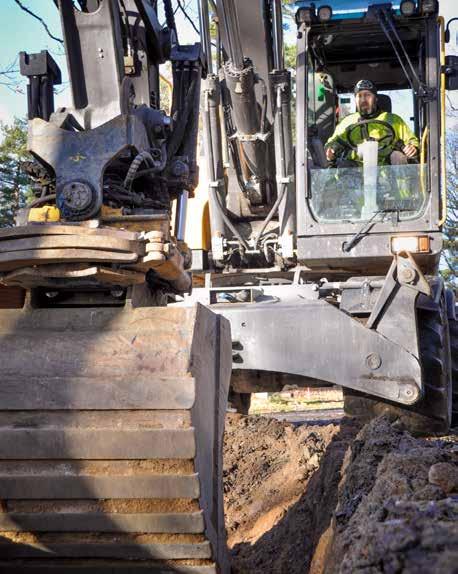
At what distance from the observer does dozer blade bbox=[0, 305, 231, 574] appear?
298cm

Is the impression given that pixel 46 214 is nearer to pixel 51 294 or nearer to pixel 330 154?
pixel 51 294

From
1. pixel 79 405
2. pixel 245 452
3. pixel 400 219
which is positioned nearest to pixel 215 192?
pixel 400 219

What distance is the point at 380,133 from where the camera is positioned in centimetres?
651

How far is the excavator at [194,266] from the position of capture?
9.95 feet

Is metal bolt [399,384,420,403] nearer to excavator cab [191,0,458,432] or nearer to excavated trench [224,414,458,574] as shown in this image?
excavator cab [191,0,458,432]

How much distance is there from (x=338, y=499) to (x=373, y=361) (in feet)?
5.40

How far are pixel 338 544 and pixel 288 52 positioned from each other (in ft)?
71.4

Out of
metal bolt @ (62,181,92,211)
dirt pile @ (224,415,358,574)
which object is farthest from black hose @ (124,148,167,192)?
dirt pile @ (224,415,358,574)

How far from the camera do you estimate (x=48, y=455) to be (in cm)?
302

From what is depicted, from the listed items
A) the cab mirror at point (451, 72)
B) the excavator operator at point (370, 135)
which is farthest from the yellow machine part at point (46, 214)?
the cab mirror at point (451, 72)

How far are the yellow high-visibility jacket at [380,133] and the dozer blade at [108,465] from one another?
3773 mm

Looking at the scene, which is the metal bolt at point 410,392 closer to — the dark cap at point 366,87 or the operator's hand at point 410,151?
the operator's hand at point 410,151

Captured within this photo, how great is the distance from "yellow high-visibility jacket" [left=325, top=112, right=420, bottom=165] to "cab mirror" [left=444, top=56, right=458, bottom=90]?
471 mm

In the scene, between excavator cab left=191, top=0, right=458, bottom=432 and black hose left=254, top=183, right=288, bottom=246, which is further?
black hose left=254, top=183, right=288, bottom=246
